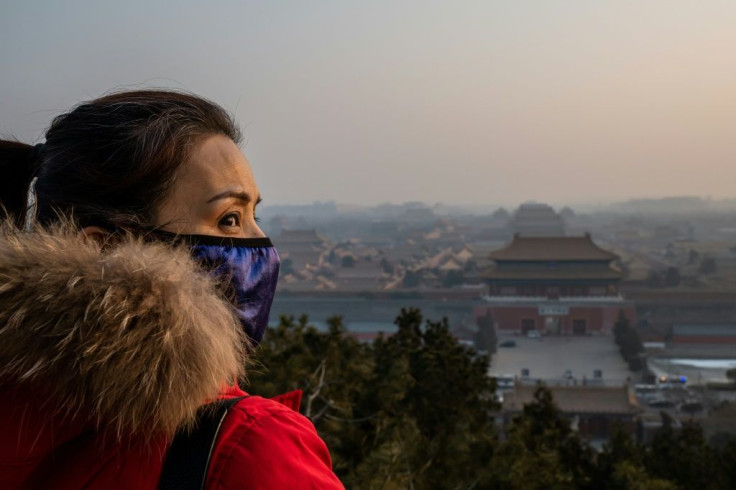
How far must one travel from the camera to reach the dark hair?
63 cm

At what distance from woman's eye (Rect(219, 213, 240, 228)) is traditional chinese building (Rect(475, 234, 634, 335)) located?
20.8 metres

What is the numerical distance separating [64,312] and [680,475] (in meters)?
5.65

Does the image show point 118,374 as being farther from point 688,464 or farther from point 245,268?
point 688,464

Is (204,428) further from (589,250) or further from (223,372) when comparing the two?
(589,250)

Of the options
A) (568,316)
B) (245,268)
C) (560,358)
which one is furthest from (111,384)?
(568,316)

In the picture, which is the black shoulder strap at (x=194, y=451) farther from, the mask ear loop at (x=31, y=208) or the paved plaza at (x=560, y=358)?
the paved plaza at (x=560, y=358)

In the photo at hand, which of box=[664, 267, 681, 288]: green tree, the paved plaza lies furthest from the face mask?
box=[664, 267, 681, 288]: green tree

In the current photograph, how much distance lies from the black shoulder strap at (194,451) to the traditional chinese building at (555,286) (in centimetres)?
2100

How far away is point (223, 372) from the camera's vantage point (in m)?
0.50

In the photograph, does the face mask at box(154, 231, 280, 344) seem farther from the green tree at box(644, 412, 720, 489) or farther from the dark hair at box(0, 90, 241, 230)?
the green tree at box(644, 412, 720, 489)

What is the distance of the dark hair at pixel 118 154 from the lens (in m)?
0.63

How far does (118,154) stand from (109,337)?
22 centimetres

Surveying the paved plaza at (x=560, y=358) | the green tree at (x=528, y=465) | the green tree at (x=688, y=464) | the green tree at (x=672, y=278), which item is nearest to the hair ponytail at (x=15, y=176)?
the green tree at (x=528, y=465)

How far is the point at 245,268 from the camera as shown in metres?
0.67
